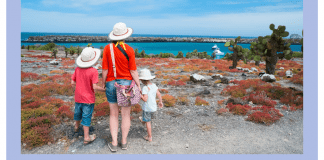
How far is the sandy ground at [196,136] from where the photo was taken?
457 cm

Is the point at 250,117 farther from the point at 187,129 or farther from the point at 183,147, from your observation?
the point at 183,147

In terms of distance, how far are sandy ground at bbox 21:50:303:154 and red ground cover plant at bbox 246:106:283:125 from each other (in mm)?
180

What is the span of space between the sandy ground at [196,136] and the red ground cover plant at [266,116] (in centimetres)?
18

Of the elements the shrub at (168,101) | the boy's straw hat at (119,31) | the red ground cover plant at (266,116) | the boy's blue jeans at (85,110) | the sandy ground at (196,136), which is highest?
the boy's straw hat at (119,31)

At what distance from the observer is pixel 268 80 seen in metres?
11.6

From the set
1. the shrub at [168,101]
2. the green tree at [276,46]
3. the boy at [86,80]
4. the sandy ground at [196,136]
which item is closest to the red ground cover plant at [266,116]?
the sandy ground at [196,136]

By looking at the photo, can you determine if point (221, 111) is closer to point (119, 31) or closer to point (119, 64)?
point (119, 64)

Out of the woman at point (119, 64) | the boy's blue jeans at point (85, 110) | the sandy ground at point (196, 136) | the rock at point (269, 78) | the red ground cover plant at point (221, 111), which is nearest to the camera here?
the woman at point (119, 64)

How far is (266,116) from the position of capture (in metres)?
6.21

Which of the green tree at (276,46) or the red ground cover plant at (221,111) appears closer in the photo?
the red ground cover plant at (221,111)

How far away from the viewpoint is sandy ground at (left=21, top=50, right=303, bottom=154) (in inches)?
180

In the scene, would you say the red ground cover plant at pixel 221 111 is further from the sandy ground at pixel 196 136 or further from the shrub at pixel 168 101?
the shrub at pixel 168 101

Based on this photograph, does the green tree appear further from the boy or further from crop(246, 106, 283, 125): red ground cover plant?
the boy

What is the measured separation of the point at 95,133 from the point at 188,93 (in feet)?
18.0
